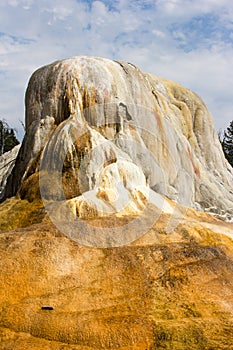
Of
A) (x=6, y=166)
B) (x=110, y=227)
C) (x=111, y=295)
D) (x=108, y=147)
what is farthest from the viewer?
(x=6, y=166)

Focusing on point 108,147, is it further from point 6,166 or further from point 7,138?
point 7,138

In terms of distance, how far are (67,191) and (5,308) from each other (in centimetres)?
642

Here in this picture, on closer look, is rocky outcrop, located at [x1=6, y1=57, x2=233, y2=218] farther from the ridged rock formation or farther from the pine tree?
the pine tree

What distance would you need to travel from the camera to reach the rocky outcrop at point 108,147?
13828mm

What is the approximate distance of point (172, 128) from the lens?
20.5 metres

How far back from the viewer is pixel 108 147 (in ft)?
49.0

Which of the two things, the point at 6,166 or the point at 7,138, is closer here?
the point at 6,166

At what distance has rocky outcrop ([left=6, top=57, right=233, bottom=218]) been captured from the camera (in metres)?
13.8

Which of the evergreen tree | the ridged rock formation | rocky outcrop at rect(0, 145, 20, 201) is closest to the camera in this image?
the ridged rock formation

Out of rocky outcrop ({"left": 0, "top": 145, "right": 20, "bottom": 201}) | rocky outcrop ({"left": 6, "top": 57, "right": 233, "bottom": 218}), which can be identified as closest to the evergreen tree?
rocky outcrop ({"left": 0, "top": 145, "right": 20, "bottom": 201})

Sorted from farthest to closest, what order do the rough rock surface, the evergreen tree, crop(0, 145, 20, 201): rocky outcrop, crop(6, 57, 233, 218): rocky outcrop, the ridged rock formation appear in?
the evergreen tree < crop(0, 145, 20, 201): rocky outcrop < crop(6, 57, 233, 218): rocky outcrop < the ridged rock formation < the rough rock surface

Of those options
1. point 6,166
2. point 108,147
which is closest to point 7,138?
point 6,166

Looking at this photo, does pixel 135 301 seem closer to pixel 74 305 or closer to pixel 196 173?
pixel 74 305

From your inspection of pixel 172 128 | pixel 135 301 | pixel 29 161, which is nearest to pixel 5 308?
pixel 135 301
